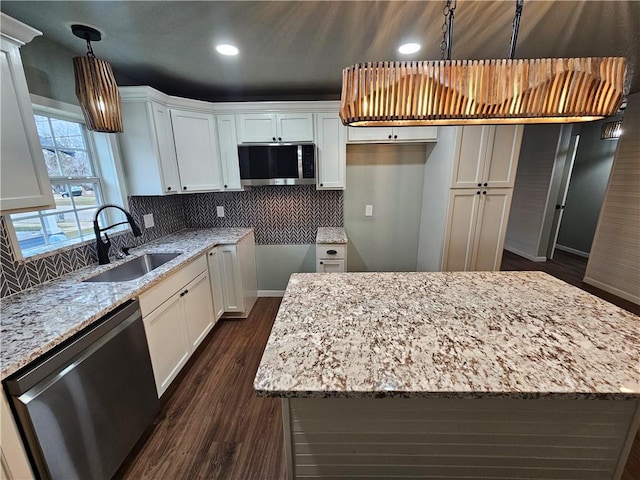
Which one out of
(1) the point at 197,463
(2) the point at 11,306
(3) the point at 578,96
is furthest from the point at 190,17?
(1) the point at 197,463

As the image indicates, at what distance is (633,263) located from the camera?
299 cm

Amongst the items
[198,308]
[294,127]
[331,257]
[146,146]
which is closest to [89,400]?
[198,308]

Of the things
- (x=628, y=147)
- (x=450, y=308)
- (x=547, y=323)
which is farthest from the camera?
(x=628, y=147)

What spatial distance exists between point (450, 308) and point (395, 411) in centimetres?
55

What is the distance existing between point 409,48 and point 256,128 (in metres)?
1.58

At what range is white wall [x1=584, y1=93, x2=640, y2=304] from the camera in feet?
9.57

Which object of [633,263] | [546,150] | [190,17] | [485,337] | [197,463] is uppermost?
[190,17]

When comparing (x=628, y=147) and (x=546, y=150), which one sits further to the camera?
(x=546, y=150)

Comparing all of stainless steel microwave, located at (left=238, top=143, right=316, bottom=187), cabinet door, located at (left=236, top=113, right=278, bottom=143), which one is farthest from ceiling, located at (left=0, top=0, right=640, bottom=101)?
stainless steel microwave, located at (left=238, top=143, right=316, bottom=187)

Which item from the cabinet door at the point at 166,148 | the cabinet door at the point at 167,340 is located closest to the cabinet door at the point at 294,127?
the cabinet door at the point at 166,148

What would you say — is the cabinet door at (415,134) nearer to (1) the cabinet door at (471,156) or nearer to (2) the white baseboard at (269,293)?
(1) the cabinet door at (471,156)

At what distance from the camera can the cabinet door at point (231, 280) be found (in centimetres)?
259

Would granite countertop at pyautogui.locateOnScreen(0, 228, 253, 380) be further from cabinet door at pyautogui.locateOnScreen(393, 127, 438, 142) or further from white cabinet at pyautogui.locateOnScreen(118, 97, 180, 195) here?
cabinet door at pyautogui.locateOnScreen(393, 127, 438, 142)

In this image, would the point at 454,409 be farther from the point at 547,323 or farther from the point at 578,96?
the point at 578,96
